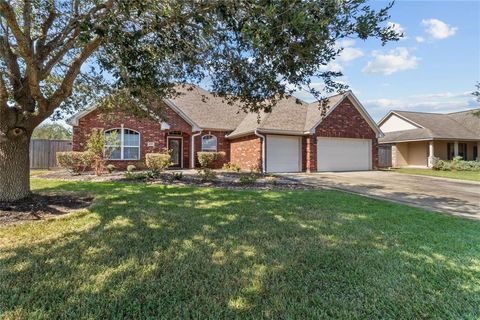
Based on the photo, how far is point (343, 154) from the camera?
65.4 feet

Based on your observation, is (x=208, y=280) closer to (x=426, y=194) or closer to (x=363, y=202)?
(x=363, y=202)

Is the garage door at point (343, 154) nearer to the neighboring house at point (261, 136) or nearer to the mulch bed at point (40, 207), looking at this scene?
the neighboring house at point (261, 136)

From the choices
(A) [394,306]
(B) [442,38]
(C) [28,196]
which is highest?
(B) [442,38]

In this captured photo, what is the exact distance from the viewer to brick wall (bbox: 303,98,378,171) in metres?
18.5

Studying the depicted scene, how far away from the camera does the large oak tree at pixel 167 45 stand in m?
4.47

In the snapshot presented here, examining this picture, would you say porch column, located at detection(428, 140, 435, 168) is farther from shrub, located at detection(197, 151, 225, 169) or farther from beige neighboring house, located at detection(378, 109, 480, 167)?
shrub, located at detection(197, 151, 225, 169)

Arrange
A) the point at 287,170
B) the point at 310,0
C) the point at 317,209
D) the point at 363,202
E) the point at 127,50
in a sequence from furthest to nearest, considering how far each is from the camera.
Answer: the point at 287,170 → the point at 363,202 → the point at 317,209 → the point at 127,50 → the point at 310,0

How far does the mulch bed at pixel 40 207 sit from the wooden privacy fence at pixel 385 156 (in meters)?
25.5

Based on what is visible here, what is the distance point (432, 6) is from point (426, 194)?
6375mm

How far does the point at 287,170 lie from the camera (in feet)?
61.0

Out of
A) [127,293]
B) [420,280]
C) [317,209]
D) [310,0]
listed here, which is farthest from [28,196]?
[420,280]

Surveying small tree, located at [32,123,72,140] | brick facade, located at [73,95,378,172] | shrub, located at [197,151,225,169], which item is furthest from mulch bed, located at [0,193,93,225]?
small tree, located at [32,123,72,140]

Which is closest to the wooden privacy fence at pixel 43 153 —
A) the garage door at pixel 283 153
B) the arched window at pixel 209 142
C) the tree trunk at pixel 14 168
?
the arched window at pixel 209 142

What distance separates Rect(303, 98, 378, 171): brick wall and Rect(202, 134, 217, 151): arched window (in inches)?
262
